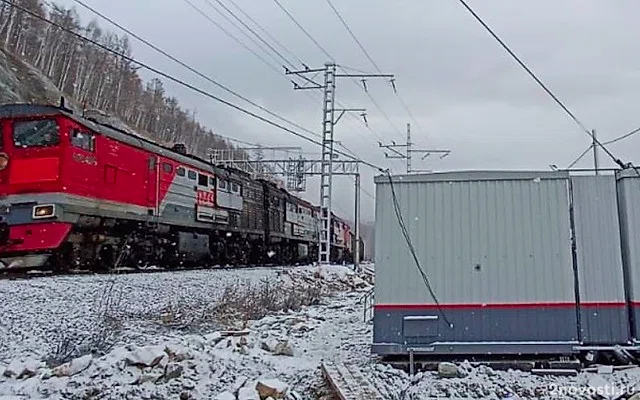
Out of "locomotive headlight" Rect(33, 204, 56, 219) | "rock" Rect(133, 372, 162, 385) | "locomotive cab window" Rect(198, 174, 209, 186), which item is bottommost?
"rock" Rect(133, 372, 162, 385)

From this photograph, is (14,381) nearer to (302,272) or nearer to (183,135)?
(302,272)

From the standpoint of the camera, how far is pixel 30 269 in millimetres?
14617

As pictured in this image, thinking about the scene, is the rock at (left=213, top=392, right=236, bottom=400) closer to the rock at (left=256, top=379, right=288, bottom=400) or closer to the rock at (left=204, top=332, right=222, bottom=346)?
the rock at (left=256, top=379, right=288, bottom=400)

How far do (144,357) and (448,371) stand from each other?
3841mm

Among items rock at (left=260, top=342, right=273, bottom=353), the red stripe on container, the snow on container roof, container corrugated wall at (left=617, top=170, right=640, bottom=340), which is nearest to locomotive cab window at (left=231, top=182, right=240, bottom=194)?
rock at (left=260, top=342, right=273, bottom=353)

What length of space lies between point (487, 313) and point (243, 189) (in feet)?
60.0

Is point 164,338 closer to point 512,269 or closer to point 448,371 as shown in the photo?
point 448,371

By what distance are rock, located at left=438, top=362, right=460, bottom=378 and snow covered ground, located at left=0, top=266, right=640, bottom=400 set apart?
5 centimetres

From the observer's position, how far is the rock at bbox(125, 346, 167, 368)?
309 inches

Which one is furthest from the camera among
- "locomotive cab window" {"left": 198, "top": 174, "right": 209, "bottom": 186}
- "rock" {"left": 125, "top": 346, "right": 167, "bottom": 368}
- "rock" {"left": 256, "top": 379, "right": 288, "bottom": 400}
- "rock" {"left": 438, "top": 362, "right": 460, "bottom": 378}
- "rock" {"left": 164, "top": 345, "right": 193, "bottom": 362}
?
"locomotive cab window" {"left": 198, "top": 174, "right": 209, "bottom": 186}

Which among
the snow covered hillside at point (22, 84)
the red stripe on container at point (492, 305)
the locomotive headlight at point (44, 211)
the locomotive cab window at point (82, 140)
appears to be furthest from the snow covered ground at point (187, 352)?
the snow covered hillside at point (22, 84)

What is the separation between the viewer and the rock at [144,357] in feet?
25.7

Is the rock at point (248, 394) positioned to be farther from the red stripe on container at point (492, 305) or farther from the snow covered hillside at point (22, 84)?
the snow covered hillside at point (22, 84)

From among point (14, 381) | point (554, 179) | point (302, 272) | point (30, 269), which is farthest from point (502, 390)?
point (302, 272)
